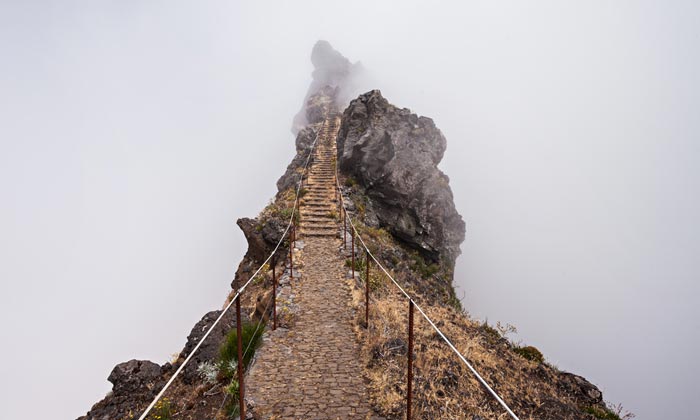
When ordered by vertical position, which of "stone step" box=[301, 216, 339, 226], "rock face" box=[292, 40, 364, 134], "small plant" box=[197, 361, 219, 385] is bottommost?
"small plant" box=[197, 361, 219, 385]

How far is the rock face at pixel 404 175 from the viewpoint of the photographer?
23859 mm

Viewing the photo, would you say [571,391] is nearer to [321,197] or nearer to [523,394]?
[523,394]

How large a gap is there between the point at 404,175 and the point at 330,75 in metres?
63.1

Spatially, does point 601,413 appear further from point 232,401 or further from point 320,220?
point 320,220

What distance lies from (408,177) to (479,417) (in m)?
19.4

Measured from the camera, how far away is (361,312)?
31.6ft

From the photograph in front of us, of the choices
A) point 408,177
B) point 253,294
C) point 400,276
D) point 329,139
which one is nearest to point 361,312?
point 253,294

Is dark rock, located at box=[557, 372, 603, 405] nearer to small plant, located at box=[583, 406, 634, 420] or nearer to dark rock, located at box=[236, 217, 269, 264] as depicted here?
small plant, located at box=[583, 406, 634, 420]

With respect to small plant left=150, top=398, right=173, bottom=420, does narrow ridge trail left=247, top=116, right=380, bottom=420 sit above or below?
above

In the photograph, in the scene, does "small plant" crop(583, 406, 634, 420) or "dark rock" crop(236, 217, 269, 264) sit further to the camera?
"dark rock" crop(236, 217, 269, 264)

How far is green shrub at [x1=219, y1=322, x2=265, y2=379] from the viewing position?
6969 millimetres

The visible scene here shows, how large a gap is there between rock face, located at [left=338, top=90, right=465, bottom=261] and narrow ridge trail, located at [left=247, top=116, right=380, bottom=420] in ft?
32.9

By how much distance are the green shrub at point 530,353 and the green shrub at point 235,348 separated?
8.06 metres

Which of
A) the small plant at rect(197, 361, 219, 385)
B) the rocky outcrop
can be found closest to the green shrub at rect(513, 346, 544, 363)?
the small plant at rect(197, 361, 219, 385)
